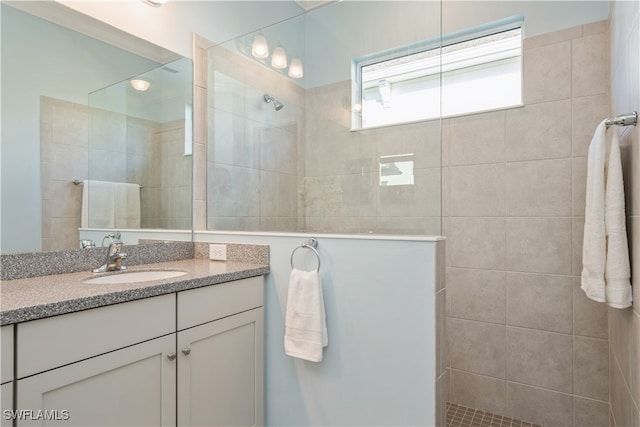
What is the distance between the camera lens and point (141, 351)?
4.07ft

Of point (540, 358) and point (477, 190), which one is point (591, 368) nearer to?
point (540, 358)

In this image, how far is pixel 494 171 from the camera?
2.16 m

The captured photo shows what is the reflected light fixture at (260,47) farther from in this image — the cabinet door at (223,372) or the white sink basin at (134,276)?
the cabinet door at (223,372)

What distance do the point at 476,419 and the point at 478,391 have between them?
0.16m

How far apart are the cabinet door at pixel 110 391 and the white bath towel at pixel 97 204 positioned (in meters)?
0.72

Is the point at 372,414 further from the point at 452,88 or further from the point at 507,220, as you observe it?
the point at 452,88

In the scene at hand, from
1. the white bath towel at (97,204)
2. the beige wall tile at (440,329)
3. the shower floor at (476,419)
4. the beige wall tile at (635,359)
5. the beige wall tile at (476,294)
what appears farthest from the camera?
the beige wall tile at (476,294)

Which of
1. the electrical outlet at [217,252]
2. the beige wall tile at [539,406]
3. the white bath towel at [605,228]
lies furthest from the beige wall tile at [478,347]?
the electrical outlet at [217,252]

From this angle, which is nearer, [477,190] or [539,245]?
[539,245]

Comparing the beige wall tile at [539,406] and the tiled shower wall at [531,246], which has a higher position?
the tiled shower wall at [531,246]

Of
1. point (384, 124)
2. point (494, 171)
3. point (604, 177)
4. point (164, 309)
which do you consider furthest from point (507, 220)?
point (164, 309)

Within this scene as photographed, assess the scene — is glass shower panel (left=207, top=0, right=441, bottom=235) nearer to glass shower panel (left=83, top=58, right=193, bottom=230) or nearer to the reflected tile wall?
the reflected tile wall

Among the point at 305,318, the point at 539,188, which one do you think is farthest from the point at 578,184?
the point at 305,318

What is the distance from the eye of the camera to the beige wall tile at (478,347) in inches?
85.1
